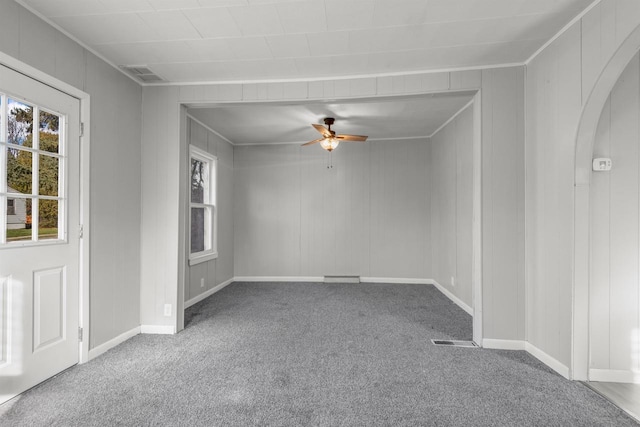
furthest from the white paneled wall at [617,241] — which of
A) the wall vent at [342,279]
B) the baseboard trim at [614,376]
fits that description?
the wall vent at [342,279]

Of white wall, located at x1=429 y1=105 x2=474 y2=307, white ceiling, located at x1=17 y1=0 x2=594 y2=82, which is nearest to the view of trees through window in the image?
white ceiling, located at x1=17 y1=0 x2=594 y2=82

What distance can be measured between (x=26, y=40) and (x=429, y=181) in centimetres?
538

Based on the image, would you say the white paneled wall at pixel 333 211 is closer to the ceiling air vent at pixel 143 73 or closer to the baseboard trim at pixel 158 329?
the baseboard trim at pixel 158 329

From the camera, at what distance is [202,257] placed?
4523 millimetres

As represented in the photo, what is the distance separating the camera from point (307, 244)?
5742 mm

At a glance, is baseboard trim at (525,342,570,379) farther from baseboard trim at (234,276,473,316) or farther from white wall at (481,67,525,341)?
baseboard trim at (234,276,473,316)

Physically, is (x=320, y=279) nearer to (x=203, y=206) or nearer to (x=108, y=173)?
(x=203, y=206)

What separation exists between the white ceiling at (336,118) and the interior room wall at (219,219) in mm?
200

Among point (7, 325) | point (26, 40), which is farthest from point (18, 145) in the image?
point (7, 325)

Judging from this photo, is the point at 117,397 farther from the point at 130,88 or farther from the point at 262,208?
the point at 262,208


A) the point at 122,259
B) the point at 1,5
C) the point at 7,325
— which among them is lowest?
the point at 7,325

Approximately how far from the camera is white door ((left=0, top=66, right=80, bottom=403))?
1.95m

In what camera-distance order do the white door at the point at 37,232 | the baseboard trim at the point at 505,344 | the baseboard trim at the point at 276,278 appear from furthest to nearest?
the baseboard trim at the point at 276,278, the baseboard trim at the point at 505,344, the white door at the point at 37,232

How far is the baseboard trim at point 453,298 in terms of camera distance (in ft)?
12.7
